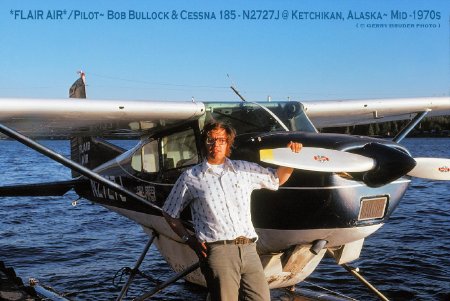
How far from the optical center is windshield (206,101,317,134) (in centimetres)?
498

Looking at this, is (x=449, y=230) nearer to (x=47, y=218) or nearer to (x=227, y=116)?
(x=227, y=116)

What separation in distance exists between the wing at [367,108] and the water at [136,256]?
2333 millimetres

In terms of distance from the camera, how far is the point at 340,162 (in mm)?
3686

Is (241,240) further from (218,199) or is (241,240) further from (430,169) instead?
(430,169)

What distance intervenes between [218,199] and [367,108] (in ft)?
14.3

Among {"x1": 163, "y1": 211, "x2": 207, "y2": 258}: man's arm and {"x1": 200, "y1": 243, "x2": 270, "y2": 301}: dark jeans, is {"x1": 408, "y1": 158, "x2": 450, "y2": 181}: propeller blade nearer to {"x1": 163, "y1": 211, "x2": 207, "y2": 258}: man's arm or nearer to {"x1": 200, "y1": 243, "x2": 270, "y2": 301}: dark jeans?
{"x1": 200, "y1": 243, "x2": 270, "y2": 301}: dark jeans

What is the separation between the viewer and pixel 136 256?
10.5 metres

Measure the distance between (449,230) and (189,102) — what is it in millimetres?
9500

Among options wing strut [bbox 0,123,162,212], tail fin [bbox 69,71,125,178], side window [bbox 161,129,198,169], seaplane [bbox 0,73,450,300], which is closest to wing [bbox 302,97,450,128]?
seaplane [bbox 0,73,450,300]

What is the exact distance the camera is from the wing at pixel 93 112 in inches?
198

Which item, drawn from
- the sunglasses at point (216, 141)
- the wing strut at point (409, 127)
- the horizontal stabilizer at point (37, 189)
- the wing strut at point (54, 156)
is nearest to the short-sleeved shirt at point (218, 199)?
the sunglasses at point (216, 141)

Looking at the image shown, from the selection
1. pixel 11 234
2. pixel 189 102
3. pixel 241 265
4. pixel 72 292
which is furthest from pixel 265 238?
pixel 11 234

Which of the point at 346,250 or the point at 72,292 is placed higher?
the point at 346,250

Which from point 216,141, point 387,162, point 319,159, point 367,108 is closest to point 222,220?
point 216,141
